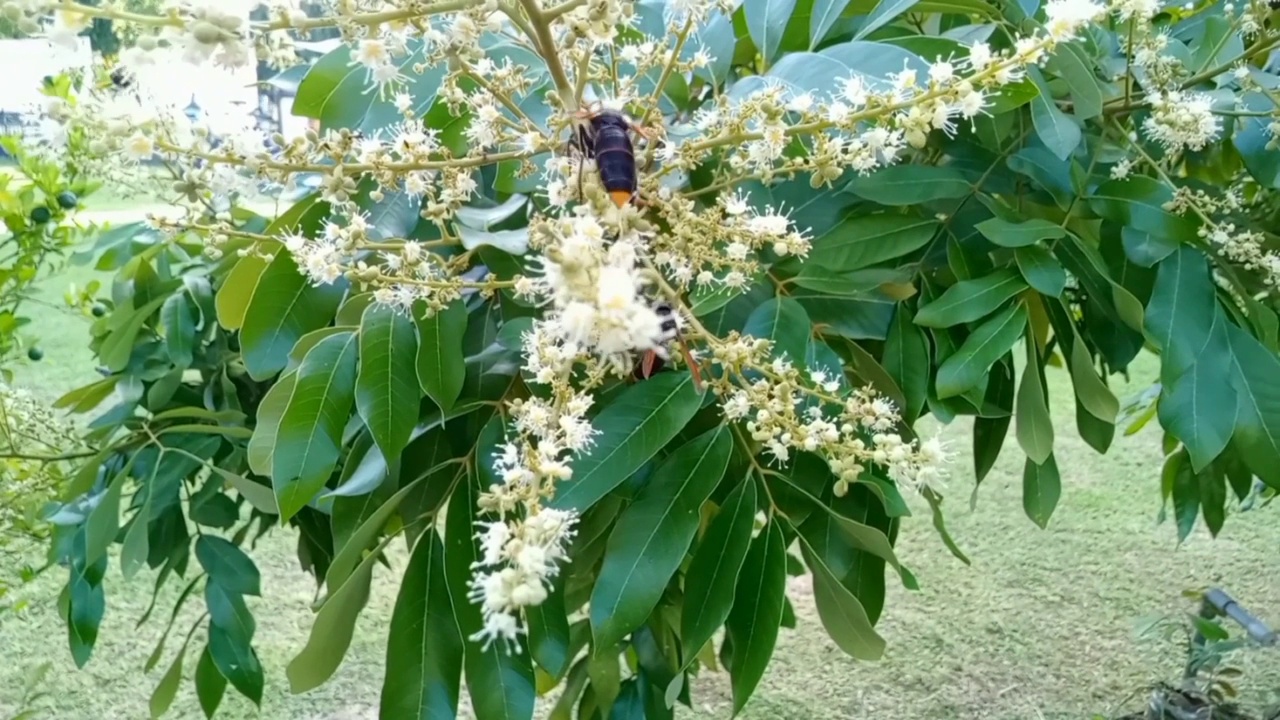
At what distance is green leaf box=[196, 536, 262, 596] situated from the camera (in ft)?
2.25

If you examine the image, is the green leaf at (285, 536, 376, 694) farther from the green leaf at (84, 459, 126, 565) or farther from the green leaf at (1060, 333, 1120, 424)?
the green leaf at (1060, 333, 1120, 424)

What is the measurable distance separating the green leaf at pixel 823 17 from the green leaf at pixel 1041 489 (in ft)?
0.85

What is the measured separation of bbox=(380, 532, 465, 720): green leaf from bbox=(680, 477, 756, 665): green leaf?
4.4 inches

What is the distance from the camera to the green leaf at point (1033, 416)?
0.48m

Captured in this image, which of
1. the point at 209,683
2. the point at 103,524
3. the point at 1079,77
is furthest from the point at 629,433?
the point at 209,683

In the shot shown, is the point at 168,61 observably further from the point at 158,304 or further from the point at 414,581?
the point at 158,304

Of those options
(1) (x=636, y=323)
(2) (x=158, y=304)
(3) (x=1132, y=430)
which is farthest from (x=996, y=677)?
(1) (x=636, y=323)

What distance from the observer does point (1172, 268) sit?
1.60ft

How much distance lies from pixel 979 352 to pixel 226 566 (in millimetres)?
545

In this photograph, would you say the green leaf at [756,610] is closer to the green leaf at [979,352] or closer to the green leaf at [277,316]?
the green leaf at [979,352]

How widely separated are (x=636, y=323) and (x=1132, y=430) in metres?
0.88

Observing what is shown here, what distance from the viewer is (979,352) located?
18.5 inches

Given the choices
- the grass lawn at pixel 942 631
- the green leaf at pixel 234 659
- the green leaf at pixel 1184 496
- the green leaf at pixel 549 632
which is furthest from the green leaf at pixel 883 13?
the grass lawn at pixel 942 631

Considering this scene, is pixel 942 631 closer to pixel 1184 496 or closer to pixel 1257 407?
pixel 1184 496
